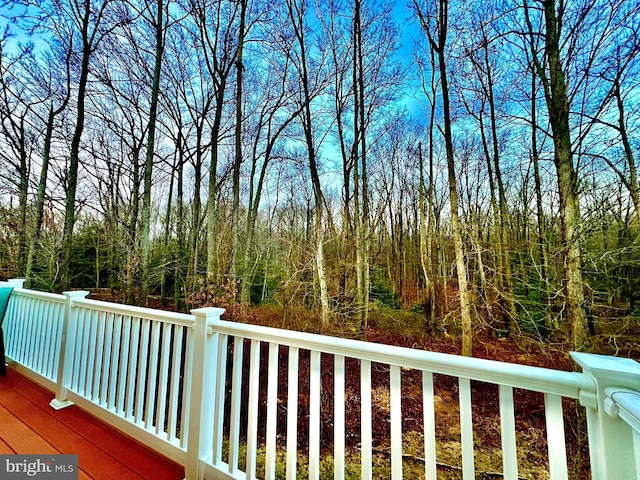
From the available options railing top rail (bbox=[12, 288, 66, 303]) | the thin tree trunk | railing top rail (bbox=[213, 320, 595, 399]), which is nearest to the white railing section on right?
railing top rail (bbox=[213, 320, 595, 399])

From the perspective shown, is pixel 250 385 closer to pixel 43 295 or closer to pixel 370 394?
pixel 370 394

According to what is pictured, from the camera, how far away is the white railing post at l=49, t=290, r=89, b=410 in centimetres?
236

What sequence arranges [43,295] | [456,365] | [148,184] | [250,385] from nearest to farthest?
1. [456,365]
2. [250,385]
3. [43,295]
4. [148,184]

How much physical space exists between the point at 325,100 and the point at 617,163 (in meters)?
5.60

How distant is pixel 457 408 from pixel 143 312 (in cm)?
417

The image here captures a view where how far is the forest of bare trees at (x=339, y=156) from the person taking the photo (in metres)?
3.28

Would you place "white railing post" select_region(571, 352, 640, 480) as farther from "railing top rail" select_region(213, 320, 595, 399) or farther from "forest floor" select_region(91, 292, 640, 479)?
"forest floor" select_region(91, 292, 640, 479)

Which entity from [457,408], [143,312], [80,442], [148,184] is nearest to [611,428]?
[143,312]

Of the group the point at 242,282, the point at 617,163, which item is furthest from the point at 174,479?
the point at 617,163

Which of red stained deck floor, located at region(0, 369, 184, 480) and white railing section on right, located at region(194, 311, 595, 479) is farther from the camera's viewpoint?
red stained deck floor, located at region(0, 369, 184, 480)

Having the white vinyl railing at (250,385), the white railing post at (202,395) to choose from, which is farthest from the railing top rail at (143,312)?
the white railing post at (202,395)

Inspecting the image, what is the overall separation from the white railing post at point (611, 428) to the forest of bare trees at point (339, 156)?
2990 millimetres

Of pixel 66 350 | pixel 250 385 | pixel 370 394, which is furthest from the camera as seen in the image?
pixel 66 350

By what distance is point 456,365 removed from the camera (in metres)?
1.01
